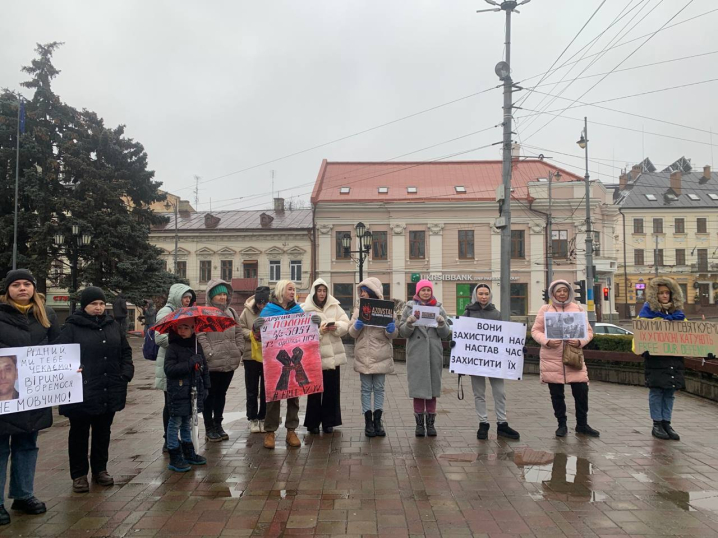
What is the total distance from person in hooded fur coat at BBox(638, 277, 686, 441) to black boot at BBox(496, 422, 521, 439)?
177cm

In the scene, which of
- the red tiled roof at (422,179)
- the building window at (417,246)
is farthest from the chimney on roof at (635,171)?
the building window at (417,246)

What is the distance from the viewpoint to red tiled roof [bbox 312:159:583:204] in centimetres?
4053

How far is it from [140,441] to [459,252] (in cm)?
3491

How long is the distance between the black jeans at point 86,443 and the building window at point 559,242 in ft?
125

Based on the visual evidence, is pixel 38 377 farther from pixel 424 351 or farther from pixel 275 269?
pixel 275 269

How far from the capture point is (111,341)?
16.9ft

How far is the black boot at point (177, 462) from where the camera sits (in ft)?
18.0

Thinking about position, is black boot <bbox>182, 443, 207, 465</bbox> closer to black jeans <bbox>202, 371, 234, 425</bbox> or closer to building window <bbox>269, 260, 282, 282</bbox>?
black jeans <bbox>202, 371, 234, 425</bbox>

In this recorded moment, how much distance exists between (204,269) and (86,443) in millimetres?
39447

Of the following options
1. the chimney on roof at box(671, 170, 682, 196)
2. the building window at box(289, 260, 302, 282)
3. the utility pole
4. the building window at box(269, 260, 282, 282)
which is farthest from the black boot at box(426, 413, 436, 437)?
the chimney on roof at box(671, 170, 682, 196)

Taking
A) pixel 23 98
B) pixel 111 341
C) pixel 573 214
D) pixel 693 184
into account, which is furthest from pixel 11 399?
pixel 693 184

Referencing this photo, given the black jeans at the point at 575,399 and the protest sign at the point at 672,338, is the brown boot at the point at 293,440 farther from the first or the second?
the protest sign at the point at 672,338

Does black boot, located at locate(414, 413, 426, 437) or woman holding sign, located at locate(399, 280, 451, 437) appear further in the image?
black boot, located at locate(414, 413, 426, 437)

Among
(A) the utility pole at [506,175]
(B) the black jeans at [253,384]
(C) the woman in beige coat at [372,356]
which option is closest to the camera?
(C) the woman in beige coat at [372,356]
